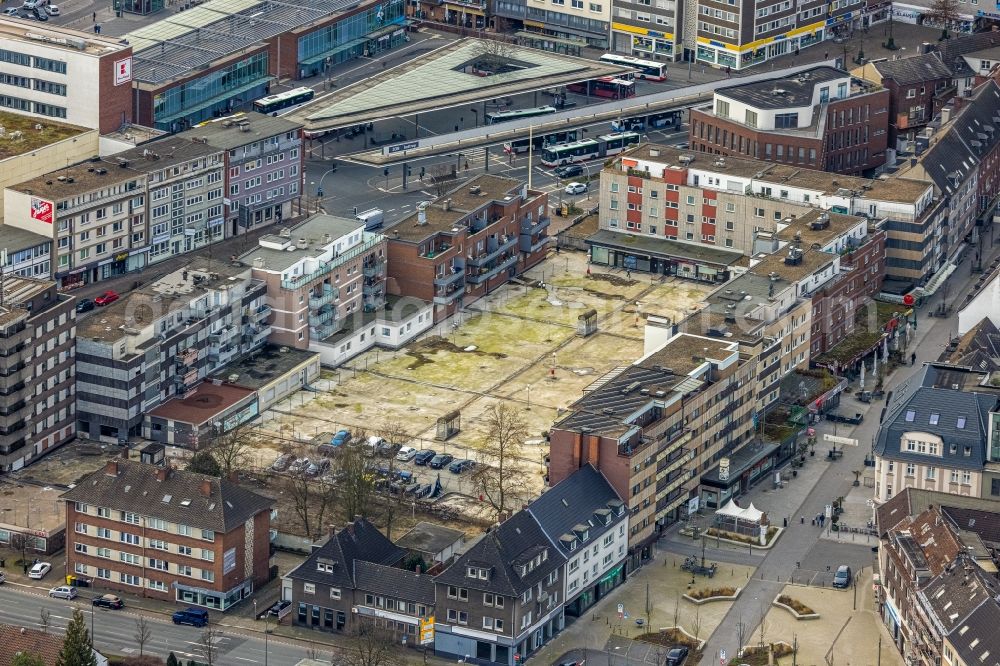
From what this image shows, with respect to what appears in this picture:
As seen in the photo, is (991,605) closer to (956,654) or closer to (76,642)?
(956,654)

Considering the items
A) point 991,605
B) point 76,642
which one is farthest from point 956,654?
point 76,642

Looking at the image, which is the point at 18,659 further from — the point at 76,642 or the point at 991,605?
the point at 991,605

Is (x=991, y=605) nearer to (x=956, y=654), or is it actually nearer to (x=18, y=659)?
(x=956, y=654)

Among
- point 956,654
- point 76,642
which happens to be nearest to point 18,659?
point 76,642

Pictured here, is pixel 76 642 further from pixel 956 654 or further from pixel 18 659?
pixel 956 654
